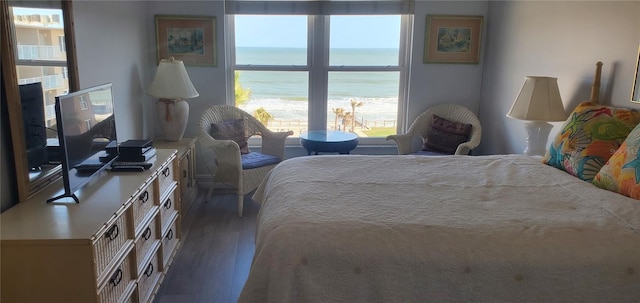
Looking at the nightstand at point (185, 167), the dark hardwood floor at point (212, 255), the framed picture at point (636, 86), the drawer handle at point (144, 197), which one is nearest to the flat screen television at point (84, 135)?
the drawer handle at point (144, 197)

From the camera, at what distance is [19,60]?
1.93 metres

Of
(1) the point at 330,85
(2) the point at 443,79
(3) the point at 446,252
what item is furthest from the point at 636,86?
(1) the point at 330,85

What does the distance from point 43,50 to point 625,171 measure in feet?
9.10

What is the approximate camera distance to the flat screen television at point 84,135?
1.96m

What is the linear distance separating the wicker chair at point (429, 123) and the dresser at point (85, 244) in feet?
8.01

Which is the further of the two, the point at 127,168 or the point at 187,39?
the point at 187,39

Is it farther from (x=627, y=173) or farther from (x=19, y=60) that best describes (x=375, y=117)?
(x=19, y=60)

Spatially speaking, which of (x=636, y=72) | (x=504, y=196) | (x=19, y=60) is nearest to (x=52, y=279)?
(x=19, y=60)

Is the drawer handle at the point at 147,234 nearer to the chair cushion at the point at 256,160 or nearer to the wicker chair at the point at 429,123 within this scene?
the chair cushion at the point at 256,160

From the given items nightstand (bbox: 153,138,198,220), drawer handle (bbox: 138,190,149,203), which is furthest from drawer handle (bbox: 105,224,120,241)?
nightstand (bbox: 153,138,198,220)

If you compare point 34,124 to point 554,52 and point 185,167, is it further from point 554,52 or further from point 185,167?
point 554,52

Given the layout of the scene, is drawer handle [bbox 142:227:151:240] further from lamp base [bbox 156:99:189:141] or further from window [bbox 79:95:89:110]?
lamp base [bbox 156:99:189:141]

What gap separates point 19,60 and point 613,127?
2.87 metres

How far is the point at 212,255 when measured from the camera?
3139 mm
